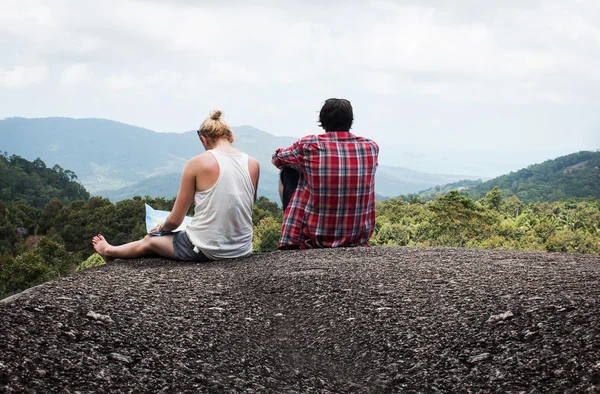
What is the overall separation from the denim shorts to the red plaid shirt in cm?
116

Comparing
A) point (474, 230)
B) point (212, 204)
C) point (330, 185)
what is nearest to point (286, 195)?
point (330, 185)

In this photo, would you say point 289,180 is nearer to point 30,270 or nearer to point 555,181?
point 30,270

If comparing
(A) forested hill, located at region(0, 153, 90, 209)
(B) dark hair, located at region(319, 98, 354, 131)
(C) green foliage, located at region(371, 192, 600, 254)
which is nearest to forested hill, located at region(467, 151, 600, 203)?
(C) green foliage, located at region(371, 192, 600, 254)

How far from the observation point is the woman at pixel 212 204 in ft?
17.7

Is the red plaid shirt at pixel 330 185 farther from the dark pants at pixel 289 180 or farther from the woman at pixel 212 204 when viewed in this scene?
the woman at pixel 212 204

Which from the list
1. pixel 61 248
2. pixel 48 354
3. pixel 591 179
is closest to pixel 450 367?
pixel 48 354

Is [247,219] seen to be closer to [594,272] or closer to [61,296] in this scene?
[61,296]

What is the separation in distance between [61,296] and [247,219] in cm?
226

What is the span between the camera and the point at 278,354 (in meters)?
3.38

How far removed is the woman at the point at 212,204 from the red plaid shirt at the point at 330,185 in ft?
1.88

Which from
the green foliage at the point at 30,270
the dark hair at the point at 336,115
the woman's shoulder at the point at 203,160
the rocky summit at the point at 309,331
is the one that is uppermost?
the dark hair at the point at 336,115

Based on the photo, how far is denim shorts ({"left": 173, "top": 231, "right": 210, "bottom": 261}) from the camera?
5.61m

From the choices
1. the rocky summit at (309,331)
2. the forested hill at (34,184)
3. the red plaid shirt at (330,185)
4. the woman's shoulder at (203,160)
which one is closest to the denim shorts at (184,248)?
the rocky summit at (309,331)

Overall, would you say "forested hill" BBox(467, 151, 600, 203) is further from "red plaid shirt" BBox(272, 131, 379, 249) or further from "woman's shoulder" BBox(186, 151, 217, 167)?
"woman's shoulder" BBox(186, 151, 217, 167)
